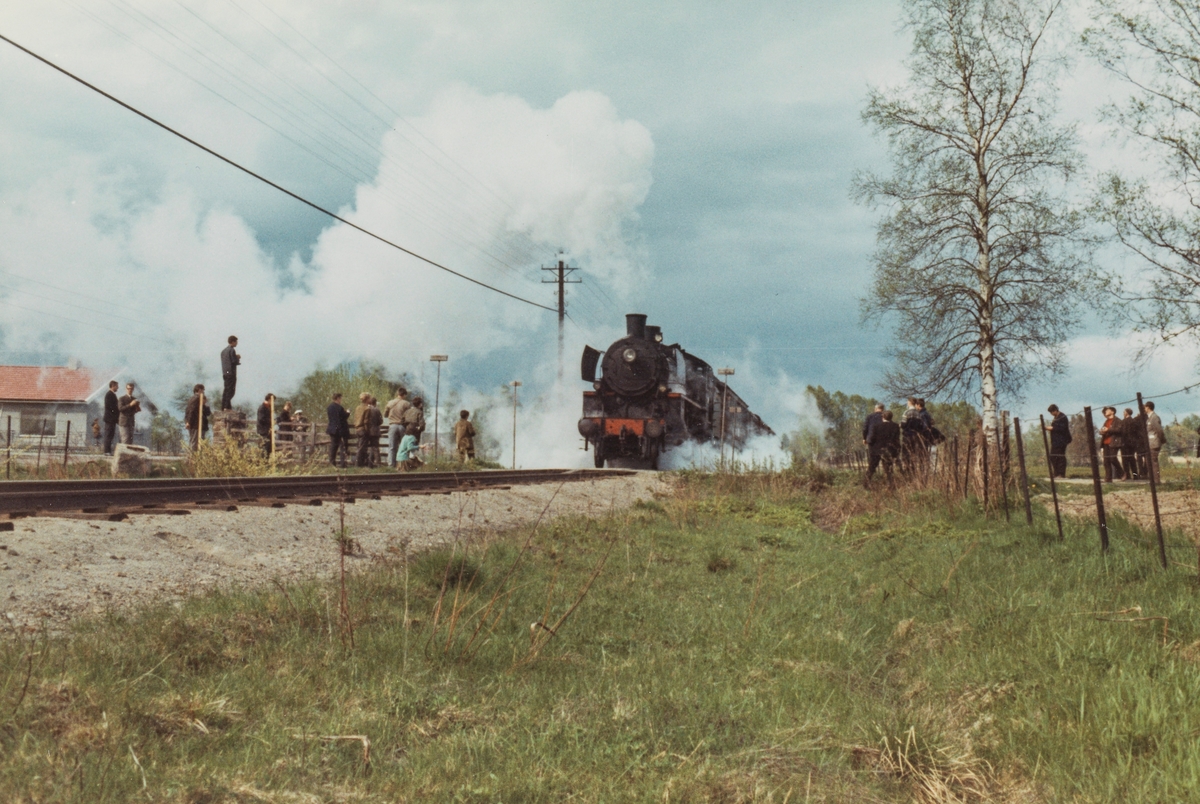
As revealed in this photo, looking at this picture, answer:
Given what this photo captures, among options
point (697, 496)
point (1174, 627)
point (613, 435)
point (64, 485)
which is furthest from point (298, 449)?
point (1174, 627)

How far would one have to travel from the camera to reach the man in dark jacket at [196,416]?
17125 mm

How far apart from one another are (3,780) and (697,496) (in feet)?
41.6

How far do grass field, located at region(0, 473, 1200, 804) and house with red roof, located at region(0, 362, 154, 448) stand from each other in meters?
53.6

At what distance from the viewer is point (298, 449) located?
995 inches

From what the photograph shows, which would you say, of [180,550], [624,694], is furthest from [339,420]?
[624,694]

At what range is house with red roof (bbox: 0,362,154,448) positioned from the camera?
53844 mm

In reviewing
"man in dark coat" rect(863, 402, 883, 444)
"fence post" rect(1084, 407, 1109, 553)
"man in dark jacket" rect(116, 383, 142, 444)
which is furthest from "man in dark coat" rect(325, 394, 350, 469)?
"fence post" rect(1084, 407, 1109, 553)

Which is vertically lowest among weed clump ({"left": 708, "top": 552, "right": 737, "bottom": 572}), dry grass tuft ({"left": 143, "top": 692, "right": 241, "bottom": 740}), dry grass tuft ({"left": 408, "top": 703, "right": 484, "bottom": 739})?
dry grass tuft ({"left": 408, "top": 703, "right": 484, "bottom": 739})

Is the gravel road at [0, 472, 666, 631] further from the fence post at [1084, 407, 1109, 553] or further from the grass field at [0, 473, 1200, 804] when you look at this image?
the fence post at [1084, 407, 1109, 553]

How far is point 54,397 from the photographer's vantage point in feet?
178

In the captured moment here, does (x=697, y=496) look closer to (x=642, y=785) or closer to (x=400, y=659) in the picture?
(x=400, y=659)

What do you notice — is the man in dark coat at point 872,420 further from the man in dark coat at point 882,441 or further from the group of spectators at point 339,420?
the group of spectators at point 339,420

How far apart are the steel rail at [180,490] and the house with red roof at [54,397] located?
4633cm

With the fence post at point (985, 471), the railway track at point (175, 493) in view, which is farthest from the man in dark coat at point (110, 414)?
the fence post at point (985, 471)
